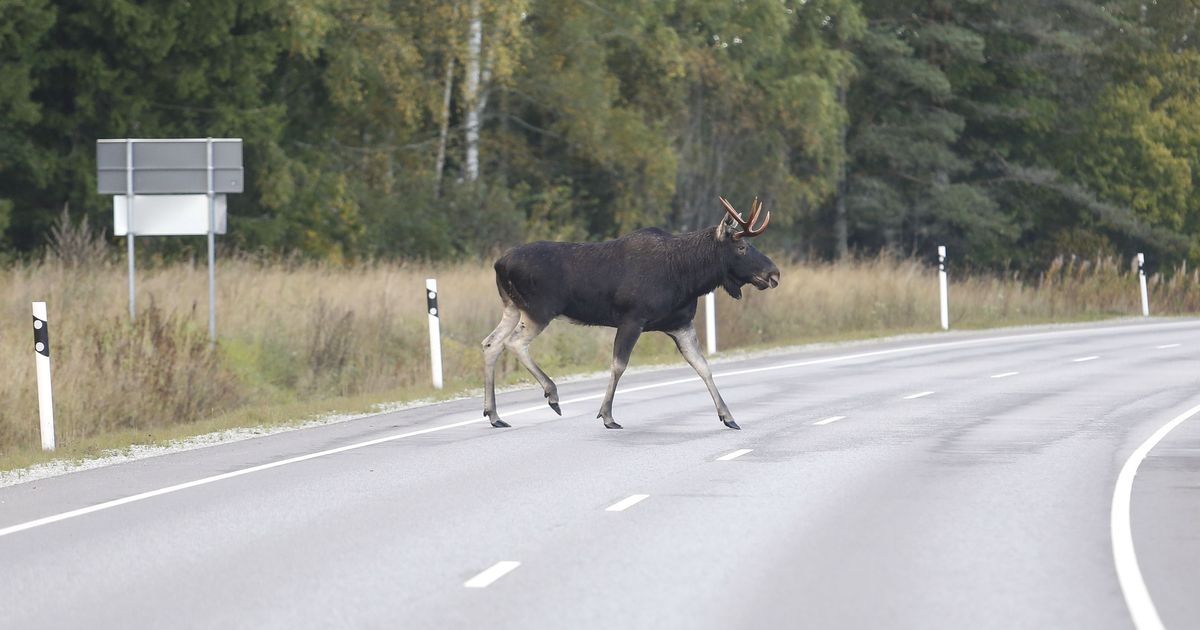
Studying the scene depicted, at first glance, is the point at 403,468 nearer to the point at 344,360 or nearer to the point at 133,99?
the point at 344,360

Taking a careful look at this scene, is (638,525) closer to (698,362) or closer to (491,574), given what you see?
(491,574)

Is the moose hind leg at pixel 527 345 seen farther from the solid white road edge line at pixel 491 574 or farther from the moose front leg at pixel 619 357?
the solid white road edge line at pixel 491 574

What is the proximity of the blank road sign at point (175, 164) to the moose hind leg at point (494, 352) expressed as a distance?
5.70 m

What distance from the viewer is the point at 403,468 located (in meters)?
13.9

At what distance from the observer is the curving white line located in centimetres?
799

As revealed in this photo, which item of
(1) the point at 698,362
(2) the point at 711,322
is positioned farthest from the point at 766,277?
(2) the point at 711,322

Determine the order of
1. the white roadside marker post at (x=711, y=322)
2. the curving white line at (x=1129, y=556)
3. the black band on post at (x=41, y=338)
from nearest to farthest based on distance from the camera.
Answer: the curving white line at (x=1129, y=556), the black band on post at (x=41, y=338), the white roadside marker post at (x=711, y=322)

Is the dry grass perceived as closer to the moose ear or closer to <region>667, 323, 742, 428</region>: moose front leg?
<region>667, 323, 742, 428</region>: moose front leg

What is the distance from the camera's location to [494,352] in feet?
56.8

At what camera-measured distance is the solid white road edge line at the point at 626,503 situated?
1143 centimetres

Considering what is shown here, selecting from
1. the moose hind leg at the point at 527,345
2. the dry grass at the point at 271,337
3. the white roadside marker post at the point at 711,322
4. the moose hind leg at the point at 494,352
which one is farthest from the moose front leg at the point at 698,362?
the white roadside marker post at the point at 711,322

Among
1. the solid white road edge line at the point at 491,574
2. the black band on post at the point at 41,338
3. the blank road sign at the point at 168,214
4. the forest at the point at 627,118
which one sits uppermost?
the forest at the point at 627,118

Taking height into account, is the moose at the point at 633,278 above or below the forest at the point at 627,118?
below

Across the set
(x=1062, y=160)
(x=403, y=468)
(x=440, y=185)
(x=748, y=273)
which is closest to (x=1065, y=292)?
(x=440, y=185)
